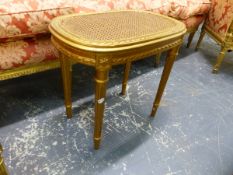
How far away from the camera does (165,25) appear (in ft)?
2.63

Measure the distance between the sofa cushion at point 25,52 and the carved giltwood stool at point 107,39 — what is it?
0.47 feet

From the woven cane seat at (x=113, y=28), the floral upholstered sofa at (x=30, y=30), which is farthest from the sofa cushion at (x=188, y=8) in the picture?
the woven cane seat at (x=113, y=28)

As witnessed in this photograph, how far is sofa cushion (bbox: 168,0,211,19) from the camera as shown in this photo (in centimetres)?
132

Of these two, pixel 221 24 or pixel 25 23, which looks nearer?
pixel 25 23

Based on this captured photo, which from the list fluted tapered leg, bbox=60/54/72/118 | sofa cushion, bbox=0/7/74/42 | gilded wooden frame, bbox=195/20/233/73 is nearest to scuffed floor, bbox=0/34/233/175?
fluted tapered leg, bbox=60/54/72/118

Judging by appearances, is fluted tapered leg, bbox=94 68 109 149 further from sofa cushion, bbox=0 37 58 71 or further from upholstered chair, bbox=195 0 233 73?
upholstered chair, bbox=195 0 233 73

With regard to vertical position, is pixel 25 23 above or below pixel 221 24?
above

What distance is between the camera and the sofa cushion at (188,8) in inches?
52.1

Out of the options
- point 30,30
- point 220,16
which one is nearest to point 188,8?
point 220,16

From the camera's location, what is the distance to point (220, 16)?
4.98ft

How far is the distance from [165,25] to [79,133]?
0.59 metres

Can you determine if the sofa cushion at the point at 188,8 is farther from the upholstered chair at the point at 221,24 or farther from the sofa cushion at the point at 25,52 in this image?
the sofa cushion at the point at 25,52

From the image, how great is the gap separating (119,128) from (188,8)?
3.20ft

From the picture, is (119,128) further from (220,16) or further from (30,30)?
(220,16)
